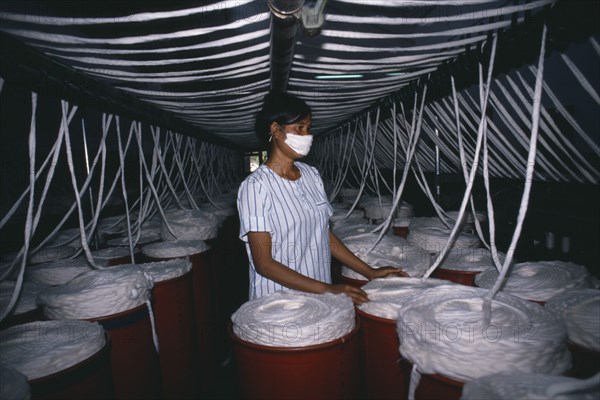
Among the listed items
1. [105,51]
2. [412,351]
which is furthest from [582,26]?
[105,51]

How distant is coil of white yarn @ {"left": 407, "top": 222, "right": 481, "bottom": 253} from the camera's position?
2307 millimetres

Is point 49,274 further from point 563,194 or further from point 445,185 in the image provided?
point 445,185

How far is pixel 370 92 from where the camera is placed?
247 cm

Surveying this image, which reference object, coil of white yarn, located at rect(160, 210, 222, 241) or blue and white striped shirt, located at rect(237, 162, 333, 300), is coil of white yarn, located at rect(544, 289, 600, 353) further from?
coil of white yarn, located at rect(160, 210, 222, 241)

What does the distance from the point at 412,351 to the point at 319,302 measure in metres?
0.49

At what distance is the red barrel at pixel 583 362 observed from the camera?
3.12ft

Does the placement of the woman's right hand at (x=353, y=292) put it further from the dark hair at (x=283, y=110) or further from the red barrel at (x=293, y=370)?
the dark hair at (x=283, y=110)

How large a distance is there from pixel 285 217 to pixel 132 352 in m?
0.96

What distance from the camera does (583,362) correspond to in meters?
0.98

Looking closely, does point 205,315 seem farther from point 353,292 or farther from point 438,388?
point 438,388

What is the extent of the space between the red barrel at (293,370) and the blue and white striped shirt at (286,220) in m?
0.48

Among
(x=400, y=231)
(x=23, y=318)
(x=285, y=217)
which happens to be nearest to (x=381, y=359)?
(x=285, y=217)

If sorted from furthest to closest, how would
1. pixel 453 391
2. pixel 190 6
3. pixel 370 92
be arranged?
pixel 370 92, pixel 190 6, pixel 453 391

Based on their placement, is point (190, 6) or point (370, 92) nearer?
point (190, 6)
